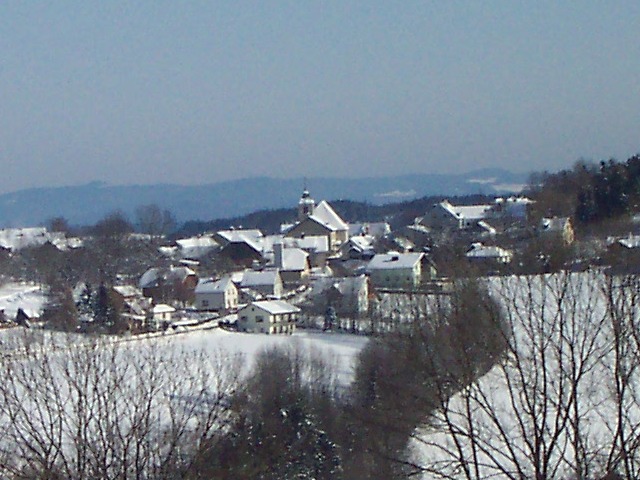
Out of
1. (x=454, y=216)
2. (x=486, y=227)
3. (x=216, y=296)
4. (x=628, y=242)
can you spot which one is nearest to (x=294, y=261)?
(x=216, y=296)

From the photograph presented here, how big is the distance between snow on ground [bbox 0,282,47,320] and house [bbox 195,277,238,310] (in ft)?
14.0

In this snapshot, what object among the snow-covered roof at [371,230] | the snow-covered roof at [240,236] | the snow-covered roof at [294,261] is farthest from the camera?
the snow-covered roof at [371,230]

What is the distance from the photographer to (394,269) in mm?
25562

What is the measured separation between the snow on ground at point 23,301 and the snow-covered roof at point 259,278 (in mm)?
6018

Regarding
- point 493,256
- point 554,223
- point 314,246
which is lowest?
point 314,246

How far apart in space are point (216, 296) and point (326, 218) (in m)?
18.8

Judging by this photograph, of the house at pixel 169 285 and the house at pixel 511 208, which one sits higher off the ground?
Result: the house at pixel 511 208

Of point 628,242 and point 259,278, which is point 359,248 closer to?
point 259,278

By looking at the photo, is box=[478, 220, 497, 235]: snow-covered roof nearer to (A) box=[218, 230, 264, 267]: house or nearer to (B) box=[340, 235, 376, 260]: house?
(B) box=[340, 235, 376, 260]: house

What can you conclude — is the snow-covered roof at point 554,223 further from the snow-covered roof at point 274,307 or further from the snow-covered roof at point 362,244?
the snow-covered roof at point 362,244

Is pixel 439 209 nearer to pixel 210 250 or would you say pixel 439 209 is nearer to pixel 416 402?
pixel 210 250

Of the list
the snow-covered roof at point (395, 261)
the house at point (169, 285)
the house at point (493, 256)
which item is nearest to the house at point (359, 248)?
the snow-covered roof at point (395, 261)

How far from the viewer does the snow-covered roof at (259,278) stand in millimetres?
26359

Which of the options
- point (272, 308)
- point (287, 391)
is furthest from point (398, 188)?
point (287, 391)
